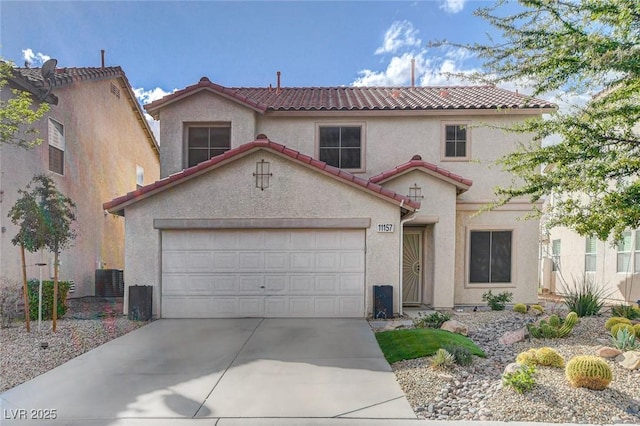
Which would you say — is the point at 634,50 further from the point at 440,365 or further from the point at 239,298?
the point at 239,298

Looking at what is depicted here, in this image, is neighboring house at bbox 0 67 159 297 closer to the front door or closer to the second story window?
the second story window

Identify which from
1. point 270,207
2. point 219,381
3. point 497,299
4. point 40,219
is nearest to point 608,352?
point 497,299

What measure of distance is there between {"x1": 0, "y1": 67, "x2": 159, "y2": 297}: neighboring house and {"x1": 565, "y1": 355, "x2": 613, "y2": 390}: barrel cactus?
13.1m

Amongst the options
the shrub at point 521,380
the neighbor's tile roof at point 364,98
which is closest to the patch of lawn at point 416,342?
Answer: the shrub at point 521,380

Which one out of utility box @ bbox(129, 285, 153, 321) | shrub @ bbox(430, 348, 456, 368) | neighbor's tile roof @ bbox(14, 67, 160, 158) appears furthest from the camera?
neighbor's tile roof @ bbox(14, 67, 160, 158)

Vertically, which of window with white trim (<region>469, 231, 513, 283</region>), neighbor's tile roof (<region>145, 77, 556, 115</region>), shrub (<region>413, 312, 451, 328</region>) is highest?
neighbor's tile roof (<region>145, 77, 556, 115</region>)

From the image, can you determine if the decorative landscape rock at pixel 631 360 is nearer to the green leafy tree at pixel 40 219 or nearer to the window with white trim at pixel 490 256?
the window with white trim at pixel 490 256

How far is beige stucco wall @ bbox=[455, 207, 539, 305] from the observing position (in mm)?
11703

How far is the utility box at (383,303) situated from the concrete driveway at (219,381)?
1.48m

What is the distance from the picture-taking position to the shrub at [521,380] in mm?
4766

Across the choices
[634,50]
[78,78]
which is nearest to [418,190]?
[634,50]

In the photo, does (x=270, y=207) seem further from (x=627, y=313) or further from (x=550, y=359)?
(x=627, y=313)

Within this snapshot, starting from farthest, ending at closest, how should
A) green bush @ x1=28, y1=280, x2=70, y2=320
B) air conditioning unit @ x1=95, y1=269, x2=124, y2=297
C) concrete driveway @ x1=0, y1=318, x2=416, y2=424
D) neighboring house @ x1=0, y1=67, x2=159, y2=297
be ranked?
air conditioning unit @ x1=95, y1=269, x2=124, y2=297 → neighboring house @ x1=0, y1=67, x2=159, y2=297 → green bush @ x1=28, y1=280, x2=70, y2=320 → concrete driveway @ x1=0, y1=318, x2=416, y2=424

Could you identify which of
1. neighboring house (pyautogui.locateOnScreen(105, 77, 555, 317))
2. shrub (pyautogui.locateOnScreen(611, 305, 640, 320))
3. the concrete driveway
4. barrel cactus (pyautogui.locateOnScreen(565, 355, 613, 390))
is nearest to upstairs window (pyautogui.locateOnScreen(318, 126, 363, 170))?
neighboring house (pyautogui.locateOnScreen(105, 77, 555, 317))
